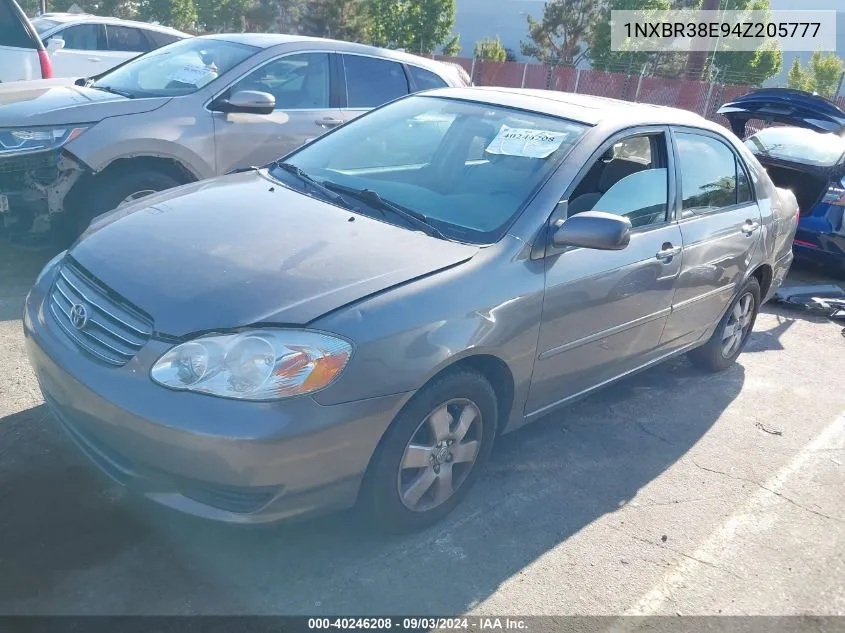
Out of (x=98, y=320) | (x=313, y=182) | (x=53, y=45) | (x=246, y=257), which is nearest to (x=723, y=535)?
(x=246, y=257)

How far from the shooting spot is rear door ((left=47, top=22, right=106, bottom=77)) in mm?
10773

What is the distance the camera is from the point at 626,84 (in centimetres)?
2417

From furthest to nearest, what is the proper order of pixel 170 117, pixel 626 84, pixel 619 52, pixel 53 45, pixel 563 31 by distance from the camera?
pixel 563 31, pixel 619 52, pixel 626 84, pixel 53 45, pixel 170 117

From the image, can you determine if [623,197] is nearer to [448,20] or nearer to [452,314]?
[452,314]

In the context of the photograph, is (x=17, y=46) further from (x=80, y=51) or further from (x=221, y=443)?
(x=221, y=443)

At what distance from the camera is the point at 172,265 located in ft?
9.45

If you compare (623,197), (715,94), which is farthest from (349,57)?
(715,94)

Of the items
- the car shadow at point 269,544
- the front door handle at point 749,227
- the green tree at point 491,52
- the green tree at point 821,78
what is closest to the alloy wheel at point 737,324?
the front door handle at point 749,227

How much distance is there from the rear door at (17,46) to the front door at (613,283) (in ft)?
20.4

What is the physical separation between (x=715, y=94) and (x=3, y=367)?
22.0 meters

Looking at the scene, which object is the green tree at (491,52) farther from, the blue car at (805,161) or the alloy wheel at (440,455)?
the alloy wheel at (440,455)

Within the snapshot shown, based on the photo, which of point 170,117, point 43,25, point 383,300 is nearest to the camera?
point 383,300

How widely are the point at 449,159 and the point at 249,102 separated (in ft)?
7.09

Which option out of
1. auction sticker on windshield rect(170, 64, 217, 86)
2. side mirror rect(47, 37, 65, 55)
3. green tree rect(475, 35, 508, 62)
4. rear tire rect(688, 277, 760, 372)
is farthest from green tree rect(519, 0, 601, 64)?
rear tire rect(688, 277, 760, 372)
